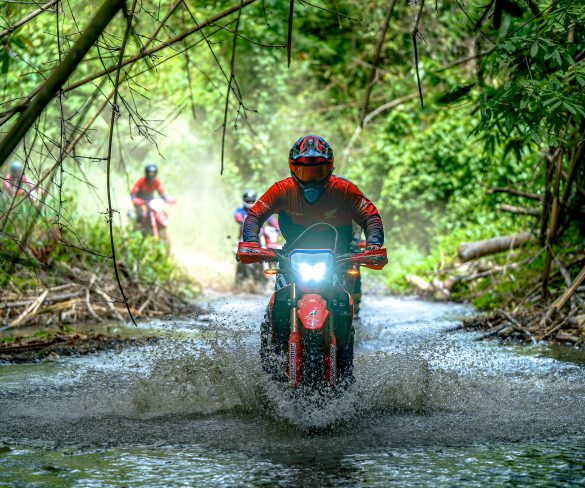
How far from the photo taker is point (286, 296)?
668 centimetres

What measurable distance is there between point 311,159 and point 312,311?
1.39 m

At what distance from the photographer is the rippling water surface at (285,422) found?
4.68m

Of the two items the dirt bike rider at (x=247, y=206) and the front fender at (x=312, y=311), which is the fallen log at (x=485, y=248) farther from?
the front fender at (x=312, y=311)

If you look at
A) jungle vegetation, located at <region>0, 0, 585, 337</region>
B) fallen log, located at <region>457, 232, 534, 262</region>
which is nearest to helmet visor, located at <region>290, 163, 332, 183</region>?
jungle vegetation, located at <region>0, 0, 585, 337</region>

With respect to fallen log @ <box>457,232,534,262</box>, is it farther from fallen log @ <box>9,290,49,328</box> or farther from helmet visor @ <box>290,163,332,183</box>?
helmet visor @ <box>290,163,332,183</box>

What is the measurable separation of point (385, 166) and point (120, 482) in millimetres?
20406

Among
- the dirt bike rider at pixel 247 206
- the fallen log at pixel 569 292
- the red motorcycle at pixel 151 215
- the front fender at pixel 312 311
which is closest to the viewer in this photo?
the front fender at pixel 312 311

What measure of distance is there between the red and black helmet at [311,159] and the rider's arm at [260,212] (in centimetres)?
28

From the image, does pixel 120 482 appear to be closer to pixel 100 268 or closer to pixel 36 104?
pixel 36 104

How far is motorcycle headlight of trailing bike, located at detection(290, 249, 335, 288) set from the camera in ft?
20.9

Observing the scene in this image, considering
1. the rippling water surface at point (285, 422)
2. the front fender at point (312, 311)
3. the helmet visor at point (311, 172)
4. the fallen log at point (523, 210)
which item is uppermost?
the fallen log at point (523, 210)

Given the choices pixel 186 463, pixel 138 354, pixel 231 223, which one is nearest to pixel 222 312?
pixel 138 354

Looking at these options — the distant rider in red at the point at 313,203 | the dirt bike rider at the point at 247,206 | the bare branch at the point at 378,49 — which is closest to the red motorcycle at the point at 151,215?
the dirt bike rider at the point at 247,206

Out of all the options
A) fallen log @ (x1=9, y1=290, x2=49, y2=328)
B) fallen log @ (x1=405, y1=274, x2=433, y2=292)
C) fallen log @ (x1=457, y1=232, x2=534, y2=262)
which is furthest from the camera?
fallen log @ (x1=405, y1=274, x2=433, y2=292)
